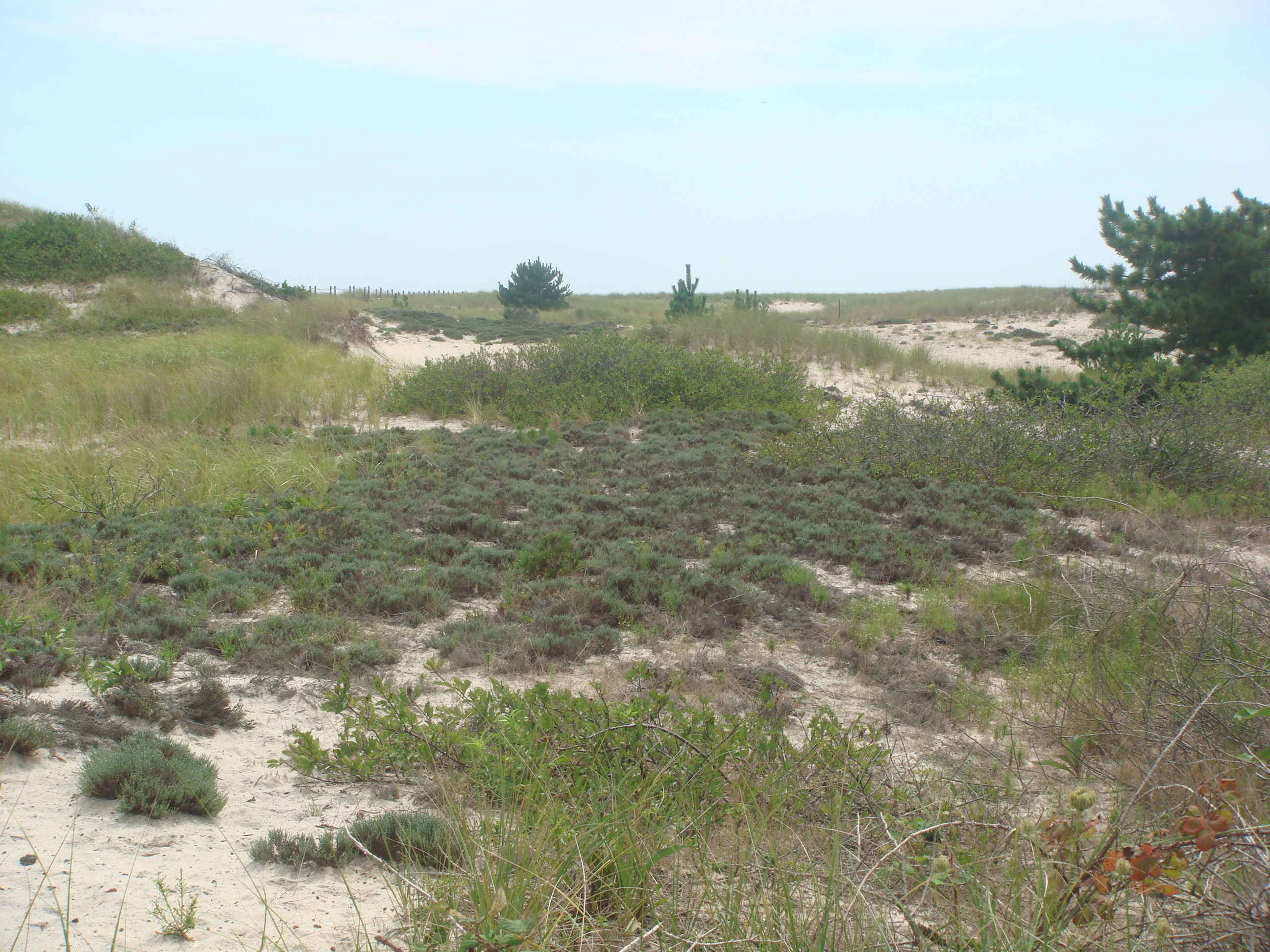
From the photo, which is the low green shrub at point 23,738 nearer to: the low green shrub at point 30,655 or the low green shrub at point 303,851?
the low green shrub at point 30,655

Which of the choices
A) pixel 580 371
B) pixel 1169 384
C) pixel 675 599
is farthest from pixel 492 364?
pixel 1169 384

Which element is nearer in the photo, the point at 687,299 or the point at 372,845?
the point at 372,845

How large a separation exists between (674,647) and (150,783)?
2.78 meters

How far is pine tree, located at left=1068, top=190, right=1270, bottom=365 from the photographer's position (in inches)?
523

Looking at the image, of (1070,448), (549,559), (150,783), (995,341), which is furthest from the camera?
(995,341)

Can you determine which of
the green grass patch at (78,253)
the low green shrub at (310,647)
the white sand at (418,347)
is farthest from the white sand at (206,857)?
the green grass patch at (78,253)

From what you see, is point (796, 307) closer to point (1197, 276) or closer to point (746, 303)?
point (746, 303)

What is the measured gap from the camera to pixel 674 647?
4.91 metres

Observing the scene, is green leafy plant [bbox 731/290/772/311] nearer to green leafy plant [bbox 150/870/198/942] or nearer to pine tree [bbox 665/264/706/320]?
pine tree [bbox 665/264/706/320]

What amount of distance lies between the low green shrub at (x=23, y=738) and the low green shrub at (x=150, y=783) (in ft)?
0.69

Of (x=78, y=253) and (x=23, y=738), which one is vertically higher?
(x=78, y=253)

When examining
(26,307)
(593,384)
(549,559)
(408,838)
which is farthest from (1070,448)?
(26,307)

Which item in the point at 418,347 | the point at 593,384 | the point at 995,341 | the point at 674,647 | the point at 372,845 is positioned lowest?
the point at 674,647

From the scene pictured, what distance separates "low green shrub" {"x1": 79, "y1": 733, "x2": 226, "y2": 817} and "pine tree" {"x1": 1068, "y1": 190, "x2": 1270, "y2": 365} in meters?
14.6
